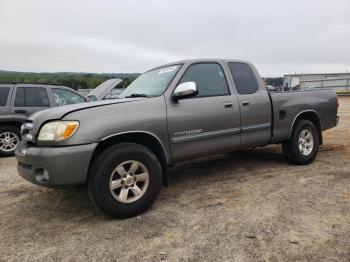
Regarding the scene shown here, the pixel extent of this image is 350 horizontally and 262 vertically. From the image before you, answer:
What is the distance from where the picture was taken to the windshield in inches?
171

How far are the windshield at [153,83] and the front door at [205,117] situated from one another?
207 millimetres

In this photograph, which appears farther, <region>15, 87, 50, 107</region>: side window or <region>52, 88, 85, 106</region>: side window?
<region>52, 88, 85, 106</region>: side window

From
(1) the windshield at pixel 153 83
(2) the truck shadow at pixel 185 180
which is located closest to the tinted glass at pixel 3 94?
(2) the truck shadow at pixel 185 180

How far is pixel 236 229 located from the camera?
3275mm

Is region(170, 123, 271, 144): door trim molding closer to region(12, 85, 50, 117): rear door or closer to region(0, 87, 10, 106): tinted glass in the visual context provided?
region(12, 85, 50, 117): rear door

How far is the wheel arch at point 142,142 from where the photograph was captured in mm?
3600

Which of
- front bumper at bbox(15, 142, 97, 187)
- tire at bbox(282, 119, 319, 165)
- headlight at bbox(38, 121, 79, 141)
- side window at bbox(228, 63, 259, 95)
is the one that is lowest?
tire at bbox(282, 119, 319, 165)

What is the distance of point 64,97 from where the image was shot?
862 centimetres

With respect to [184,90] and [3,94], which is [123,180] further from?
[3,94]

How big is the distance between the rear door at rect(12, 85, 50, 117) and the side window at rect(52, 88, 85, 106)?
226 millimetres

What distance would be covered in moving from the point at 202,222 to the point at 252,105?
218 cm

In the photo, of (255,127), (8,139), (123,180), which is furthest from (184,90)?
(8,139)

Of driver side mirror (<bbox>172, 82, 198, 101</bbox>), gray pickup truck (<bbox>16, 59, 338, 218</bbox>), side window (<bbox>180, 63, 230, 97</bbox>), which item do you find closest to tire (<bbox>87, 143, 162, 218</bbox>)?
gray pickup truck (<bbox>16, 59, 338, 218</bbox>)

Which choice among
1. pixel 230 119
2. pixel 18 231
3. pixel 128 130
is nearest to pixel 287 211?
pixel 230 119
